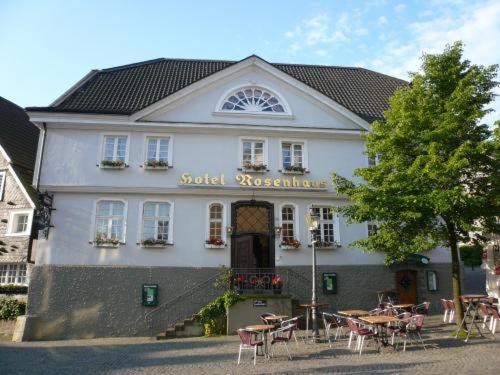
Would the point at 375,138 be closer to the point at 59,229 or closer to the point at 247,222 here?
the point at 247,222

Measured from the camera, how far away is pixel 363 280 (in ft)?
56.5

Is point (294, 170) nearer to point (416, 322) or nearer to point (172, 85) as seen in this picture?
point (172, 85)

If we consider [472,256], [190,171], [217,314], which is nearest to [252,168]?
[190,171]

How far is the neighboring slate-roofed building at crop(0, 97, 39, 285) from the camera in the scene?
20.3m

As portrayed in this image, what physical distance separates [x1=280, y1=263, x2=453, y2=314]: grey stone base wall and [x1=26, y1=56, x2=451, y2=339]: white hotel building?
5 cm

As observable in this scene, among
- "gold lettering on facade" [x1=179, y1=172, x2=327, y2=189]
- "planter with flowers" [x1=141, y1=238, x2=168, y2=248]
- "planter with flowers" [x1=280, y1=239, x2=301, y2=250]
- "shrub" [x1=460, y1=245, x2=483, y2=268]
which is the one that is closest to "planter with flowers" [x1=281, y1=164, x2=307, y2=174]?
"gold lettering on facade" [x1=179, y1=172, x2=327, y2=189]

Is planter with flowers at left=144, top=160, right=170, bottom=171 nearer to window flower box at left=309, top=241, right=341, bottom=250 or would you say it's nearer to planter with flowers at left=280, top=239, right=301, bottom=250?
planter with flowers at left=280, top=239, right=301, bottom=250

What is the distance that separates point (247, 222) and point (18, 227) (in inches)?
460

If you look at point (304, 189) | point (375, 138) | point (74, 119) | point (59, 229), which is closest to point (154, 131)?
point (74, 119)

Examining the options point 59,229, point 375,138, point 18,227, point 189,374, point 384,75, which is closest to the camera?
point 189,374

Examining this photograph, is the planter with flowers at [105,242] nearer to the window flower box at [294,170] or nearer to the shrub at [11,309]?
the shrub at [11,309]

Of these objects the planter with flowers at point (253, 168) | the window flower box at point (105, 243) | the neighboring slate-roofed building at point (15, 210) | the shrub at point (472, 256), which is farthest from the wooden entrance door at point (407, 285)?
the shrub at point (472, 256)

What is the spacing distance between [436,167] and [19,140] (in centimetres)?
2144

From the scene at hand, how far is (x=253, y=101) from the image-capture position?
18578mm
